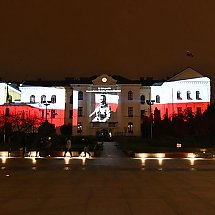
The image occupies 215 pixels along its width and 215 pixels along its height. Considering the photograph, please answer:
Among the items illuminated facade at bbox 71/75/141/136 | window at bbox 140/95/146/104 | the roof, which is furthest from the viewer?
window at bbox 140/95/146/104

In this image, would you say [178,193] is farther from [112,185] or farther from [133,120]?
[133,120]

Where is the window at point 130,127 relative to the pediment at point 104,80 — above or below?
below

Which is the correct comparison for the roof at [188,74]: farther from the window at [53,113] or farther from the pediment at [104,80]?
the window at [53,113]

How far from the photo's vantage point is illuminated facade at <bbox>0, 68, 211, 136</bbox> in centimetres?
9719

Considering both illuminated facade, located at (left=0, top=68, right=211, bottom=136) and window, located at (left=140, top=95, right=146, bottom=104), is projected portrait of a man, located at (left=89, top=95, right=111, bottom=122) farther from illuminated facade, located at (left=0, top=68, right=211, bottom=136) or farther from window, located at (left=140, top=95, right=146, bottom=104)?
window, located at (left=140, top=95, right=146, bottom=104)

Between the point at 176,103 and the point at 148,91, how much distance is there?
6930 mm

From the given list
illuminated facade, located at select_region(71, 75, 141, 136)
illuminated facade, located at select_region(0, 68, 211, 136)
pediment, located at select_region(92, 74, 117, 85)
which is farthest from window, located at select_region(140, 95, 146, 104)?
pediment, located at select_region(92, 74, 117, 85)

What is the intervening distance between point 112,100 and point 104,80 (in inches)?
183

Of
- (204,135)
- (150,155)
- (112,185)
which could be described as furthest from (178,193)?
(204,135)

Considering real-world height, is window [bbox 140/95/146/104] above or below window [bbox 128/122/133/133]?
above

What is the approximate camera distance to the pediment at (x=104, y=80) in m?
97.2

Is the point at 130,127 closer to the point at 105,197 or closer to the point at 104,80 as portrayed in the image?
the point at 104,80

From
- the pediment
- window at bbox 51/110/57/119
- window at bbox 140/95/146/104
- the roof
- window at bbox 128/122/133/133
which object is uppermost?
the roof

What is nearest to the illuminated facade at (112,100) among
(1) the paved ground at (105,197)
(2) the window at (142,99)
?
(2) the window at (142,99)
